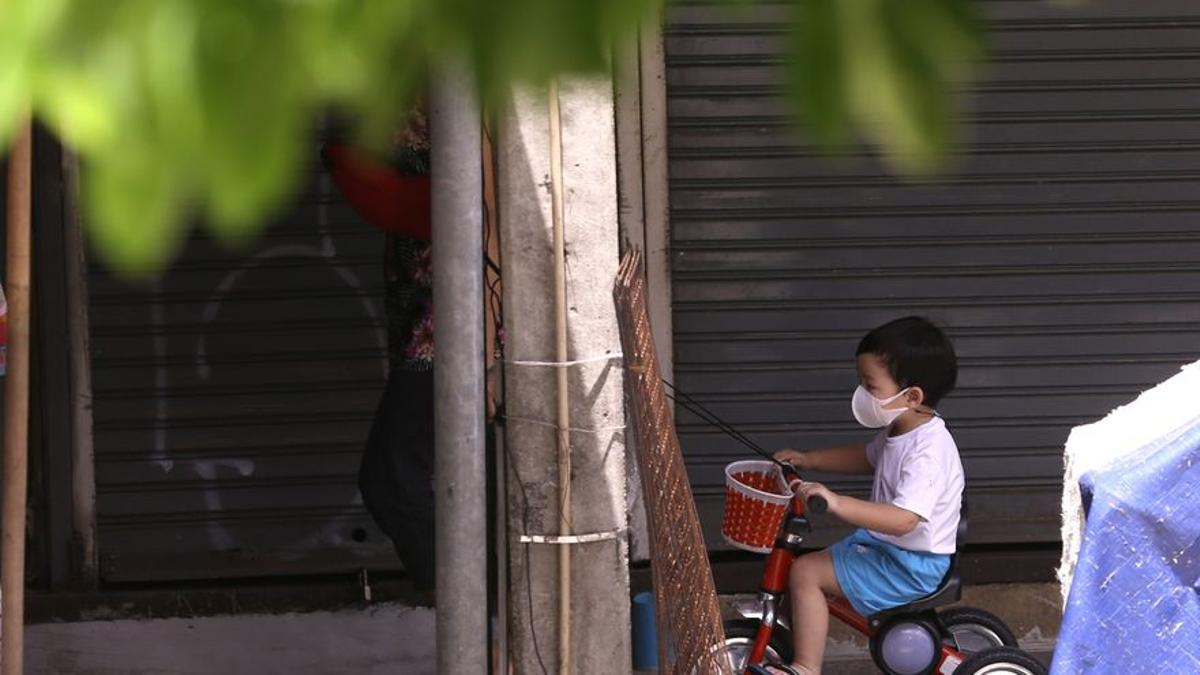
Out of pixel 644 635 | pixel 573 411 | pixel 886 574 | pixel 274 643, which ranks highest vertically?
pixel 573 411

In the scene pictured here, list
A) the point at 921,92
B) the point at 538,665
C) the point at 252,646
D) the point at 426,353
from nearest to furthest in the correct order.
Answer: the point at 921,92, the point at 538,665, the point at 426,353, the point at 252,646

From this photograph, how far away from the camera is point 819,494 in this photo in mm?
5340

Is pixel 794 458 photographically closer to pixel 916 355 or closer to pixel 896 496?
pixel 896 496

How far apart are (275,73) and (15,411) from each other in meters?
3.43

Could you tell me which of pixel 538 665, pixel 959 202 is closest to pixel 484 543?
pixel 538 665

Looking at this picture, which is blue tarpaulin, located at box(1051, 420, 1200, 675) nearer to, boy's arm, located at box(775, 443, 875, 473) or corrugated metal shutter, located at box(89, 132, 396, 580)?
boy's arm, located at box(775, 443, 875, 473)

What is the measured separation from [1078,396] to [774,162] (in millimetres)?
1579

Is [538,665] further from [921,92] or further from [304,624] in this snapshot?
[921,92]

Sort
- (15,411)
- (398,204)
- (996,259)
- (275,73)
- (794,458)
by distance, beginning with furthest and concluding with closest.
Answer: (996,259)
(794,458)
(398,204)
(15,411)
(275,73)

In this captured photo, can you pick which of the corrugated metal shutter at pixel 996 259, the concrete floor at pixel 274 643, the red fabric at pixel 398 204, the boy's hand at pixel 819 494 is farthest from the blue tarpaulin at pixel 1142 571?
the concrete floor at pixel 274 643

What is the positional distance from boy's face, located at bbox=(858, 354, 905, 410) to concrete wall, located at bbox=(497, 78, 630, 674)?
1.28 m

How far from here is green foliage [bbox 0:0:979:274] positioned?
0.62 metres

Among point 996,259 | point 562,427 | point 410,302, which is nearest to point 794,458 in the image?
point 410,302

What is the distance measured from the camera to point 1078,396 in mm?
7293
